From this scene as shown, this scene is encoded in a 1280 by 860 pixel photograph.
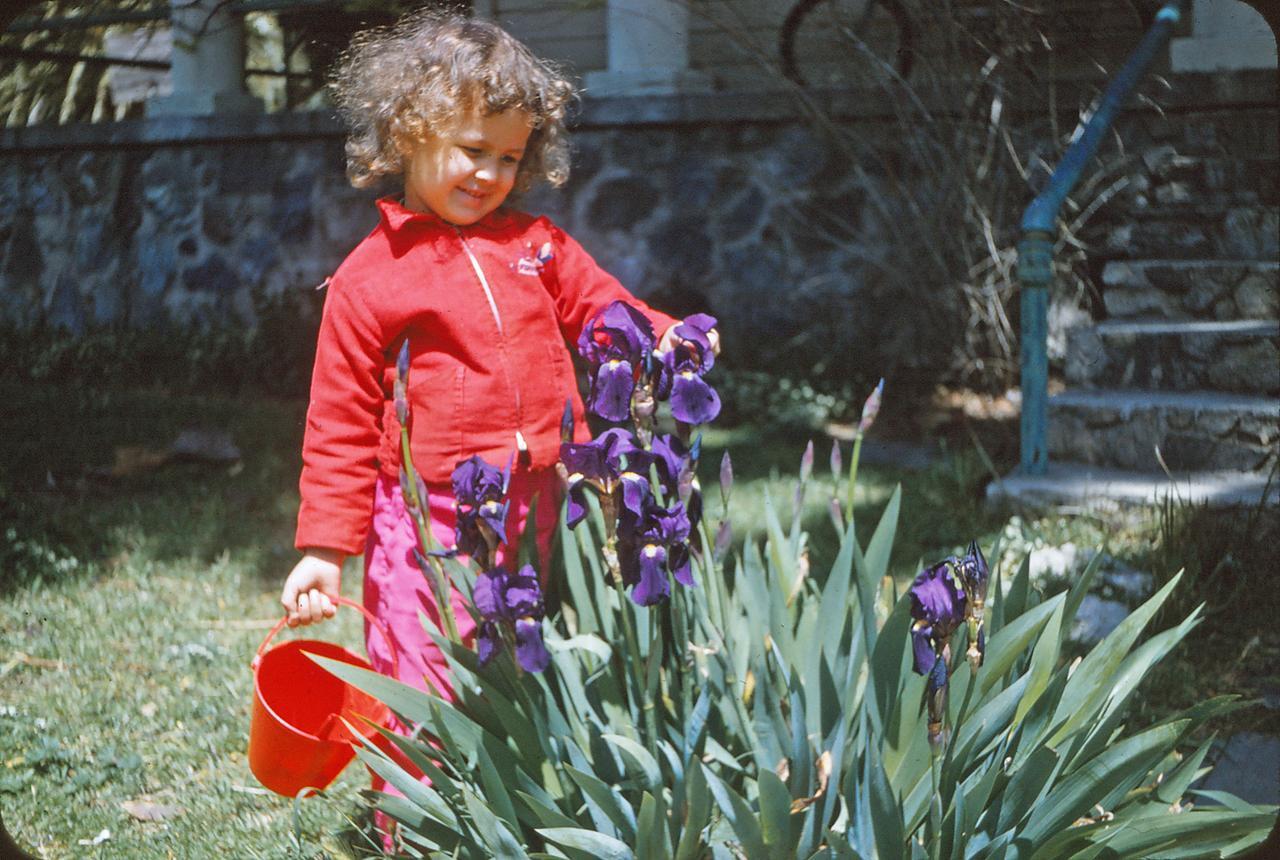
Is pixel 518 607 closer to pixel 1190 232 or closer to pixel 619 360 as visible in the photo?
pixel 619 360

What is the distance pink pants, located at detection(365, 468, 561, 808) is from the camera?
204 centimetres

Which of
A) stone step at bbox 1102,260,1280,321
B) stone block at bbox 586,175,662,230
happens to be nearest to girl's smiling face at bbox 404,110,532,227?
stone step at bbox 1102,260,1280,321

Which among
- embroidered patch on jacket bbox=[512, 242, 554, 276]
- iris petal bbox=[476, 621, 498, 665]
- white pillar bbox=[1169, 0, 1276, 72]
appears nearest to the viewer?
iris petal bbox=[476, 621, 498, 665]

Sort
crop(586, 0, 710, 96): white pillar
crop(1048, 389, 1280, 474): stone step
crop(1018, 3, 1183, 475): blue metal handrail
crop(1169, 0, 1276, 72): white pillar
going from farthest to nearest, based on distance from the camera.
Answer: crop(586, 0, 710, 96): white pillar → crop(1169, 0, 1276, 72): white pillar → crop(1018, 3, 1183, 475): blue metal handrail → crop(1048, 389, 1280, 474): stone step

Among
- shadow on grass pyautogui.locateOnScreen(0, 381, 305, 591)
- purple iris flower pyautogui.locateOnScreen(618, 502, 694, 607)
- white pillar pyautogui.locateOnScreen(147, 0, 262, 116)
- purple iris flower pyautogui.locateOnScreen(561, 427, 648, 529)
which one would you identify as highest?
white pillar pyautogui.locateOnScreen(147, 0, 262, 116)

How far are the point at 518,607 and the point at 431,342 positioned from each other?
1.96ft

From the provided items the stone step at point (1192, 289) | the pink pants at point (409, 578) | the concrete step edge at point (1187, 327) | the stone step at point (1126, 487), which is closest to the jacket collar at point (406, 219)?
the pink pants at point (409, 578)

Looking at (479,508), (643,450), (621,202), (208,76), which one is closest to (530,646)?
(479,508)

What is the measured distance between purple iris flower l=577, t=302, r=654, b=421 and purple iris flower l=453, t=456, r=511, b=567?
0.18 metres

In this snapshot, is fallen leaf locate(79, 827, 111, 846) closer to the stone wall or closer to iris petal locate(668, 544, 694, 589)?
iris petal locate(668, 544, 694, 589)

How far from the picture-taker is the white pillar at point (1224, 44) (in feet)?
15.6

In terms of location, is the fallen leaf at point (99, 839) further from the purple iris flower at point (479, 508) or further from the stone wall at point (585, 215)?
the stone wall at point (585, 215)

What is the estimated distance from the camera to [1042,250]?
151 inches

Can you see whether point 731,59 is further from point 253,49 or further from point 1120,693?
point 1120,693
